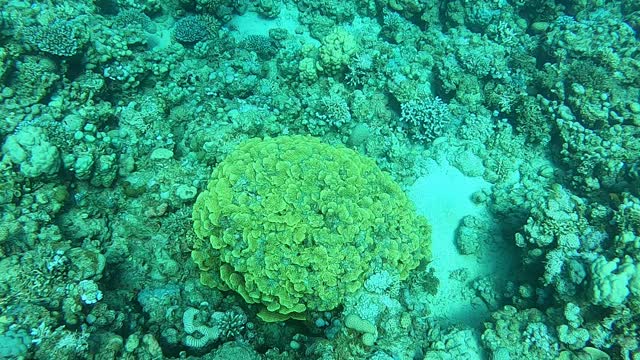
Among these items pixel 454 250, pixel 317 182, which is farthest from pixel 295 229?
pixel 454 250

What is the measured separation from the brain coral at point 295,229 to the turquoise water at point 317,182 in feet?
0.10

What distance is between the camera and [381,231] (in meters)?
5.18

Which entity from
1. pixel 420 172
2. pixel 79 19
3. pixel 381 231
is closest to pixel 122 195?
pixel 79 19

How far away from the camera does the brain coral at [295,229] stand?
4680 millimetres

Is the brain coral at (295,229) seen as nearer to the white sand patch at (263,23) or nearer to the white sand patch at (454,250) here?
the white sand patch at (454,250)

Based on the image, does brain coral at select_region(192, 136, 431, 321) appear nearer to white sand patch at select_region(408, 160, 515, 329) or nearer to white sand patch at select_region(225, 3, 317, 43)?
white sand patch at select_region(408, 160, 515, 329)

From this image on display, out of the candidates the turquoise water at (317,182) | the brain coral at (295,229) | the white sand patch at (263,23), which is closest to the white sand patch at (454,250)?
the turquoise water at (317,182)

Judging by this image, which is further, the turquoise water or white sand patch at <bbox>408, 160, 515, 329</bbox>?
white sand patch at <bbox>408, 160, 515, 329</bbox>

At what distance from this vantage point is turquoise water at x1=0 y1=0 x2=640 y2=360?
466cm

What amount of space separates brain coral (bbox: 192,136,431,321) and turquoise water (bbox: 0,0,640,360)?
0.03 meters

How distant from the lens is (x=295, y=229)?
4.75 metres

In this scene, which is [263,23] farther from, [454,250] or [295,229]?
[454,250]

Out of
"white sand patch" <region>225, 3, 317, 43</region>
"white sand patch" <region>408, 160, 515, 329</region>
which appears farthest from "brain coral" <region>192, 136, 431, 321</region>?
"white sand patch" <region>225, 3, 317, 43</region>

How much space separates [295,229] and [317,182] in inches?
29.3
